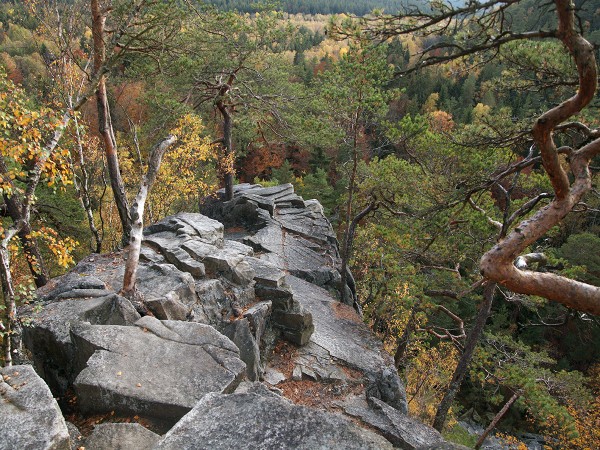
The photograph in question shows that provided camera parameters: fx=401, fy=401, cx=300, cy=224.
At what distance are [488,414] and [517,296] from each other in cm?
2428

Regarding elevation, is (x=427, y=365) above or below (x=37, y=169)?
below

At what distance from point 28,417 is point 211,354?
10.8 ft

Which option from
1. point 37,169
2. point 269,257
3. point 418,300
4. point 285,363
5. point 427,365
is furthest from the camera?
point 427,365

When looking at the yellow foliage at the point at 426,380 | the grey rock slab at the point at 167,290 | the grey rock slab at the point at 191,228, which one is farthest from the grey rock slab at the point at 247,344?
the yellow foliage at the point at 426,380

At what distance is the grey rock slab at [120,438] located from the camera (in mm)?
5191

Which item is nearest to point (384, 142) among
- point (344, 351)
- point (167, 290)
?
point (344, 351)

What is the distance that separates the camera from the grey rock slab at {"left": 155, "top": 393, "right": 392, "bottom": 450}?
4617 mm

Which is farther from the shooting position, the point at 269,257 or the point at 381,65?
the point at 269,257

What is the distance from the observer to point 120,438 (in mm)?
5328

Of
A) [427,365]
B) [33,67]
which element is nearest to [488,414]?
[427,365]

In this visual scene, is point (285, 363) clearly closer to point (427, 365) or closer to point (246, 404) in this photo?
point (246, 404)

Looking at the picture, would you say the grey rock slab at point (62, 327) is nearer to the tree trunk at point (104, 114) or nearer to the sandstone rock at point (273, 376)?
the sandstone rock at point (273, 376)

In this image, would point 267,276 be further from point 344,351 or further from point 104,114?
point 104,114

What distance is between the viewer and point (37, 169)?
25.5ft
